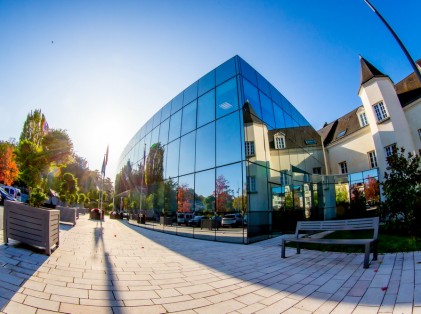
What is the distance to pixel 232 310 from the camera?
2.80 metres

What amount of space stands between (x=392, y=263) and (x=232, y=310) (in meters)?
4.07

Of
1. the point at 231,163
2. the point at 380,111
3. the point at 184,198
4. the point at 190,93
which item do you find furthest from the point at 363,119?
the point at 184,198

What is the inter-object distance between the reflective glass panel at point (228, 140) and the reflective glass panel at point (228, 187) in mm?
446

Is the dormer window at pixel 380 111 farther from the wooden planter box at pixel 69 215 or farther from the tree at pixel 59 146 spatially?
the tree at pixel 59 146

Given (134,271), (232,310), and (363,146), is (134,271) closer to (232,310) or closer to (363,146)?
(232,310)

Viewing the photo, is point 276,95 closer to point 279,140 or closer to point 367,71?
point 279,140

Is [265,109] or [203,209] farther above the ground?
[265,109]

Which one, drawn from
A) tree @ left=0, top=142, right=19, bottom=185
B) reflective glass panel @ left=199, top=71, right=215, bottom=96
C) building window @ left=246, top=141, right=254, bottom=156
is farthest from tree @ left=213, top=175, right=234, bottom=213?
tree @ left=0, top=142, right=19, bottom=185

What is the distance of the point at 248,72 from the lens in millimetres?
12633

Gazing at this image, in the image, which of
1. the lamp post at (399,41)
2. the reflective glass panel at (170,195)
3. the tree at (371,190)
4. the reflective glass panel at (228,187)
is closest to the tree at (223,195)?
the reflective glass panel at (228,187)

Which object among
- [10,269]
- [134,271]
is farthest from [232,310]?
[10,269]

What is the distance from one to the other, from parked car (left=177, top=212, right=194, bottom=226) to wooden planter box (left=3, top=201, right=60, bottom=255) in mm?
7598

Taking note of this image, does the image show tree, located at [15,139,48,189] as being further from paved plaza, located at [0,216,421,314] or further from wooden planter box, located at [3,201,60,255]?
paved plaza, located at [0,216,421,314]

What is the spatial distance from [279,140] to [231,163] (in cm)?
463
